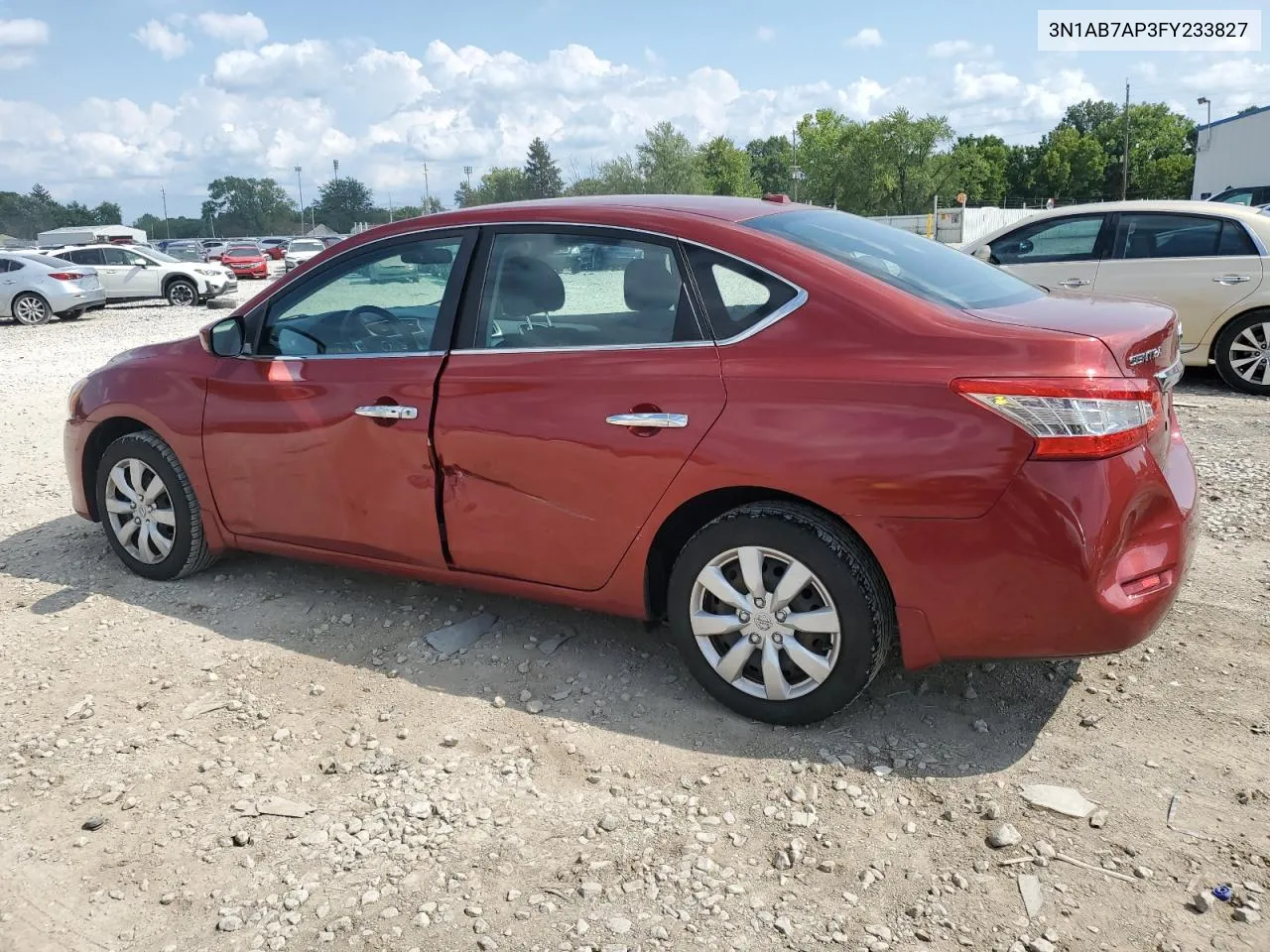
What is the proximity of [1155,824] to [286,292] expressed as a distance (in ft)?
12.2

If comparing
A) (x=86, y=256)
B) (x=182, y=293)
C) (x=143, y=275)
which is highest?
(x=86, y=256)

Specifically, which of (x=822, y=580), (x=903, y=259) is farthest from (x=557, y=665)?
(x=903, y=259)

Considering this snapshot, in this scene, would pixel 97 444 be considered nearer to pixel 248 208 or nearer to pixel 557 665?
pixel 557 665

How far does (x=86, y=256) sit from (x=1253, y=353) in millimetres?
25726

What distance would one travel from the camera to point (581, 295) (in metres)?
3.72

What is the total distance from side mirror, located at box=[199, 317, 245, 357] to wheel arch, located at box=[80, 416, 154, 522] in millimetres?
690

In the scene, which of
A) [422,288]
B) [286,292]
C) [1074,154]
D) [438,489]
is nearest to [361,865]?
[438,489]

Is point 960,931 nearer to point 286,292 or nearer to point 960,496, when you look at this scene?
point 960,496

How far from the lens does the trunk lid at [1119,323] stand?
2.96 m

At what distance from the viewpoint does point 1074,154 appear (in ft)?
308

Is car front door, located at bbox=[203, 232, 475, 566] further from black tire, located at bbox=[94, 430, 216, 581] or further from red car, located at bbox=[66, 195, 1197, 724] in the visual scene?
black tire, located at bbox=[94, 430, 216, 581]

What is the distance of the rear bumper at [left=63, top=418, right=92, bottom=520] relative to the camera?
494cm

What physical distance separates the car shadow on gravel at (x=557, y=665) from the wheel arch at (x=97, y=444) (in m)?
0.38

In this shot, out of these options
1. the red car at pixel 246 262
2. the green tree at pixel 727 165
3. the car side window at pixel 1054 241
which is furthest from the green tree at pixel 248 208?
the car side window at pixel 1054 241
